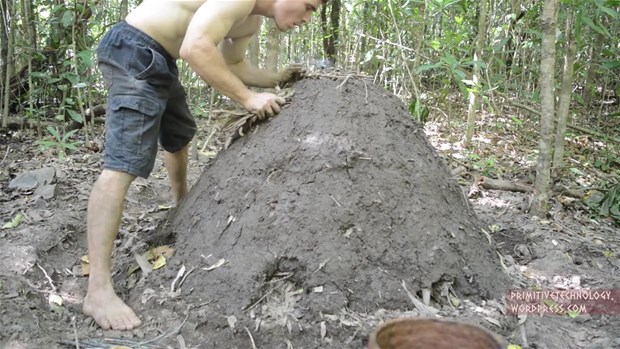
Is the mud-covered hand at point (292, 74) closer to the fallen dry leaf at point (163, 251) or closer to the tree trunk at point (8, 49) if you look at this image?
the fallen dry leaf at point (163, 251)

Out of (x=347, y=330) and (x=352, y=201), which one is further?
(x=352, y=201)

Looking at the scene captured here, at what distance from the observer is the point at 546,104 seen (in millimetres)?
3598

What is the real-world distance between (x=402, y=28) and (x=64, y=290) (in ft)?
15.9

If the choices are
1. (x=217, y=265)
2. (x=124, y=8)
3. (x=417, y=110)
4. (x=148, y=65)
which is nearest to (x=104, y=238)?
(x=217, y=265)

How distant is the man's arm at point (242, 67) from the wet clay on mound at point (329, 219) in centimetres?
22

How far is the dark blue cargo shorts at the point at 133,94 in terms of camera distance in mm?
2475

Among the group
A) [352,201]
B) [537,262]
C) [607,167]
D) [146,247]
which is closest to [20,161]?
[146,247]

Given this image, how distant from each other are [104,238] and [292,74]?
4.06 feet

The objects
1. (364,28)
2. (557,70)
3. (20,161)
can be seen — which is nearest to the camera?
(20,161)

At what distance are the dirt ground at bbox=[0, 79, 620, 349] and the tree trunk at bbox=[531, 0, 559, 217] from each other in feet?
2.13

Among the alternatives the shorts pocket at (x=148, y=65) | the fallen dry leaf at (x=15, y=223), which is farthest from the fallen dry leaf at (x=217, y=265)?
the fallen dry leaf at (x=15, y=223)

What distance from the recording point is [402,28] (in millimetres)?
6316

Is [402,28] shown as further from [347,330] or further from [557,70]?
[347,330]

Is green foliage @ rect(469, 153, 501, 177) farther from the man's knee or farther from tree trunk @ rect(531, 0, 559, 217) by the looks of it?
the man's knee
